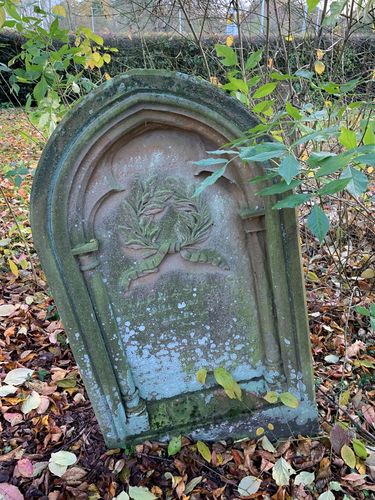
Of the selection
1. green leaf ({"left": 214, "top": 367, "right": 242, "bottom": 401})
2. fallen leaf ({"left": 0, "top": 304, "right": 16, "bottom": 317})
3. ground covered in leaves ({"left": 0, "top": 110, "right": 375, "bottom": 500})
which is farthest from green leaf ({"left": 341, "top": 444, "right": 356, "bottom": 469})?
fallen leaf ({"left": 0, "top": 304, "right": 16, "bottom": 317})

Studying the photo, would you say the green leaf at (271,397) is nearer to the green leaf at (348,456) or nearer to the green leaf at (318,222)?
the green leaf at (348,456)

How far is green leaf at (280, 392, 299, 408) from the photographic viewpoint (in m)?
1.74

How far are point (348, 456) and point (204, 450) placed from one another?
0.63m

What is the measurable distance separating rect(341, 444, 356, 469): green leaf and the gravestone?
20 centimetres

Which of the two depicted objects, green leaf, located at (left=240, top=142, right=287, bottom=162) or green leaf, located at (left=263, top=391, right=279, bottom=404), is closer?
green leaf, located at (left=240, top=142, right=287, bottom=162)

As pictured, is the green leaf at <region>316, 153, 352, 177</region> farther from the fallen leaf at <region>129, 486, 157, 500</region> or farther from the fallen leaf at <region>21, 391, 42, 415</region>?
the fallen leaf at <region>21, 391, 42, 415</region>

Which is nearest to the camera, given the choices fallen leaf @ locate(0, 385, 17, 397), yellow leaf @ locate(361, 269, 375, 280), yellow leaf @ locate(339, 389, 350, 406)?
yellow leaf @ locate(339, 389, 350, 406)

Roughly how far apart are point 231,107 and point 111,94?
42cm

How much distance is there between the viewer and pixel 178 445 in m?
1.88

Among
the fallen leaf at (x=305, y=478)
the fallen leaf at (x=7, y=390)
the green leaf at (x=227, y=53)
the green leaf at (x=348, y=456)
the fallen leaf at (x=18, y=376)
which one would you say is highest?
the green leaf at (x=227, y=53)

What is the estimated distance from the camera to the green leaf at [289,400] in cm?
174

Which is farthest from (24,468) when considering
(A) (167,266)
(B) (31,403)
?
(A) (167,266)

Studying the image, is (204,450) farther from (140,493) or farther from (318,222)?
(318,222)

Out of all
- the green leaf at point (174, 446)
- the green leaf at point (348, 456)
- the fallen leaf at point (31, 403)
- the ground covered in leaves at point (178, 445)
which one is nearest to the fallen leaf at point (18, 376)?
the ground covered in leaves at point (178, 445)
